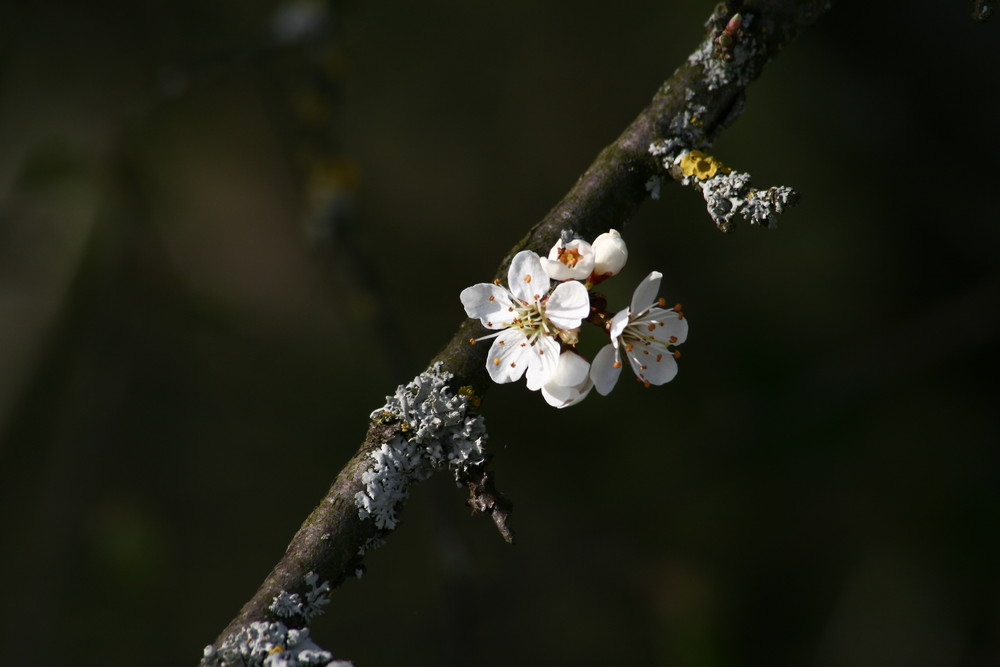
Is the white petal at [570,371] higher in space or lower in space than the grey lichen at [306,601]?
higher

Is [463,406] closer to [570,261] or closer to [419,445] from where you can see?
[419,445]

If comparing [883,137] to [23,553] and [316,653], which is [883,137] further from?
[23,553]

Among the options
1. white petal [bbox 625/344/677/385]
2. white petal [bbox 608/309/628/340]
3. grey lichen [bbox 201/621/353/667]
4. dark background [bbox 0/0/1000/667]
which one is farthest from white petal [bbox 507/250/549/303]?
dark background [bbox 0/0/1000/667]

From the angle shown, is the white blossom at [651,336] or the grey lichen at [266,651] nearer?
the grey lichen at [266,651]

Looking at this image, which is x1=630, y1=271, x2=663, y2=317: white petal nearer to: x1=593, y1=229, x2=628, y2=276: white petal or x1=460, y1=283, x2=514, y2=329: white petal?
x1=593, y1=229, x2=628, y2=276: white petal

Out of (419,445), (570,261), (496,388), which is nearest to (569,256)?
(570,261)

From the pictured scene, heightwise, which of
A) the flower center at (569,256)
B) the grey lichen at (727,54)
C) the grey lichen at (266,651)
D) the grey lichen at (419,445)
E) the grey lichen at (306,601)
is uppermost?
the grey lichen at (727,54)

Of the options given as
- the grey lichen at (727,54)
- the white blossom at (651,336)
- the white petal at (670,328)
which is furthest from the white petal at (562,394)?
the grey lichen at (727,54)

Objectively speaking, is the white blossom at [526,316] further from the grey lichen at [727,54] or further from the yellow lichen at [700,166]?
the grey lichen at [727,54]
